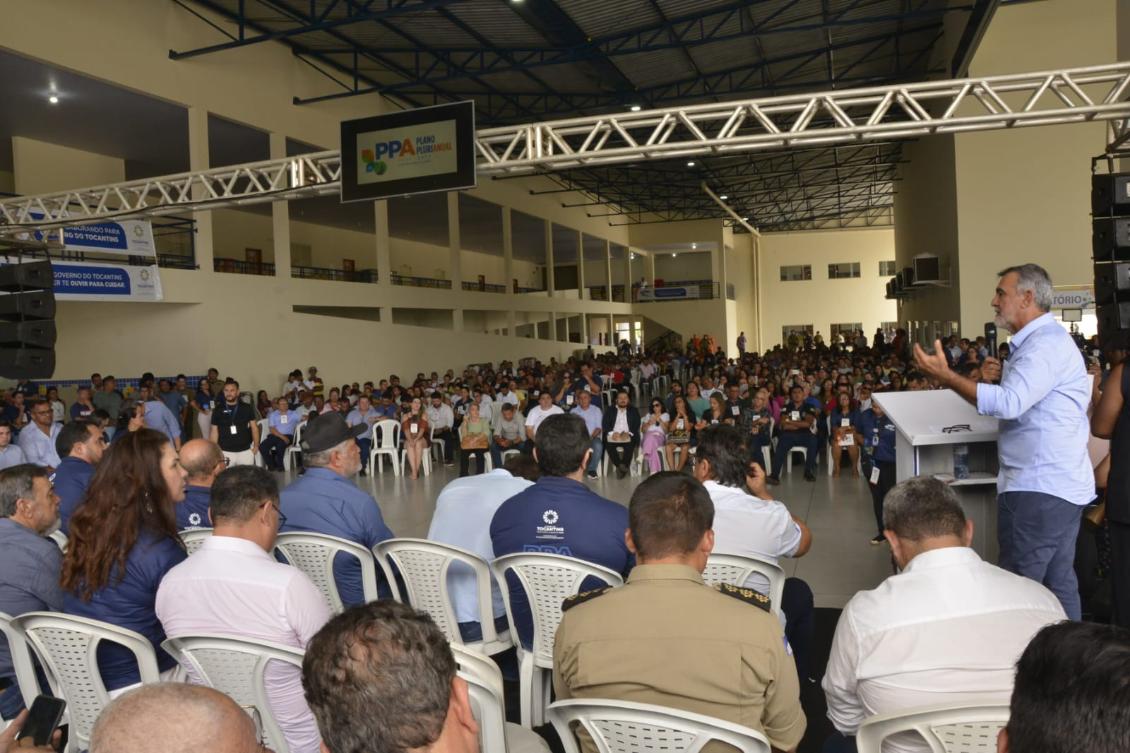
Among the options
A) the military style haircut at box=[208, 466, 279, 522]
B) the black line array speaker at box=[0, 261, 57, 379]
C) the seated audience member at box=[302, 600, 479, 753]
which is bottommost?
the seated audience member at box=[302, 600, 479, 753]

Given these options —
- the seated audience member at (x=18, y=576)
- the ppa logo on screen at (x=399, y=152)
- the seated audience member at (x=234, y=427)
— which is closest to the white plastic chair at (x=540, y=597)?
the seated audience member at (x=18, y=576)

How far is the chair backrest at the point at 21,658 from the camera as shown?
2.37 metres

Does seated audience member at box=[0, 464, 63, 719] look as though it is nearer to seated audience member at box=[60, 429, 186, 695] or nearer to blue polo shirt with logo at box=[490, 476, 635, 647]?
seated audience member at box=[60, 429, 186, 695]

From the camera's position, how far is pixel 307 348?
1556 centimetres

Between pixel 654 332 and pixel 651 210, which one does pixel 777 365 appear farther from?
pixel 654 332

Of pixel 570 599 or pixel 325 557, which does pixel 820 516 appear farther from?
pixel 570 599

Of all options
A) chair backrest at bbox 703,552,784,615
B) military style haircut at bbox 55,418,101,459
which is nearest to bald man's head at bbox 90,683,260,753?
chair backrest at bbox 703,552,784,615

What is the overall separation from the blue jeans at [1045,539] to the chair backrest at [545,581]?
57.2 inches

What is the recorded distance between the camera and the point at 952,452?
4.16 m

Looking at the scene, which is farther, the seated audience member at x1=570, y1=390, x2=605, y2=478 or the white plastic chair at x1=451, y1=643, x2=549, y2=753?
the seated audience member at x1=570, y1=390, x2=605, y2=478

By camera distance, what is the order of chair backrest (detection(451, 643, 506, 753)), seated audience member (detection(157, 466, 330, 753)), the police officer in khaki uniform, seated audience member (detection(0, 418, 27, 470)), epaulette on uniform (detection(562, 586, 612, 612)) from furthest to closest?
seated audience member (detection(0, 418, 27, 470))
seated audience member (detection(157, 466, 330, 753))
epaulette on uniform (detection(562, 586, 612, 612))
the police officer in khaki uniform
chair backrest (detection(451, 643, 506, 753))

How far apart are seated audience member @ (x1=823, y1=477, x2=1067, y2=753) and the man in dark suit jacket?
7.30 metres

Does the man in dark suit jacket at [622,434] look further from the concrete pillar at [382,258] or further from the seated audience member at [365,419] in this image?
the concrete pillar at [382,258]

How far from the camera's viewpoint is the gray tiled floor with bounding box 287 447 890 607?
501 centimetres
